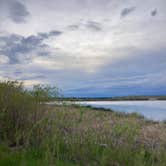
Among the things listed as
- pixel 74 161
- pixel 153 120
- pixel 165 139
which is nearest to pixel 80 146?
pixel 74 161

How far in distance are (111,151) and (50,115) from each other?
1570 mm

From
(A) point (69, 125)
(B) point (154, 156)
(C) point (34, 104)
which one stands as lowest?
(B) point (154, 156)

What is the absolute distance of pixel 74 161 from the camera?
5.74 m

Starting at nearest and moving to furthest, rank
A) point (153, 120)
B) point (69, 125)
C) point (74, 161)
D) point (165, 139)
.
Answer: point (74, 161) → point (69, 125) → point (165, 139) → point (153, 120)

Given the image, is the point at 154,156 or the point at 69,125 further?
the point at 69,125

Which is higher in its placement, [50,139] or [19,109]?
[19,109]

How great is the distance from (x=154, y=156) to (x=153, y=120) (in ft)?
25.9

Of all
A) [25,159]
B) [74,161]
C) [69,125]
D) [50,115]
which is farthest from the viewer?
[69,125]

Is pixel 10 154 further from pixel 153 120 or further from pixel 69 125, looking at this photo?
pixel 153 120

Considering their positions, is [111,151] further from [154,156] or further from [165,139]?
[165,139]

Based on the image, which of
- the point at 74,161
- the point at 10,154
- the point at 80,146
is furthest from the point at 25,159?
the point at 80,146

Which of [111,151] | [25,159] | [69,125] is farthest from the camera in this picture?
[69,125]

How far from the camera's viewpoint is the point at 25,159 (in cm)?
496

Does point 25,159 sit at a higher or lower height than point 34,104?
lower
